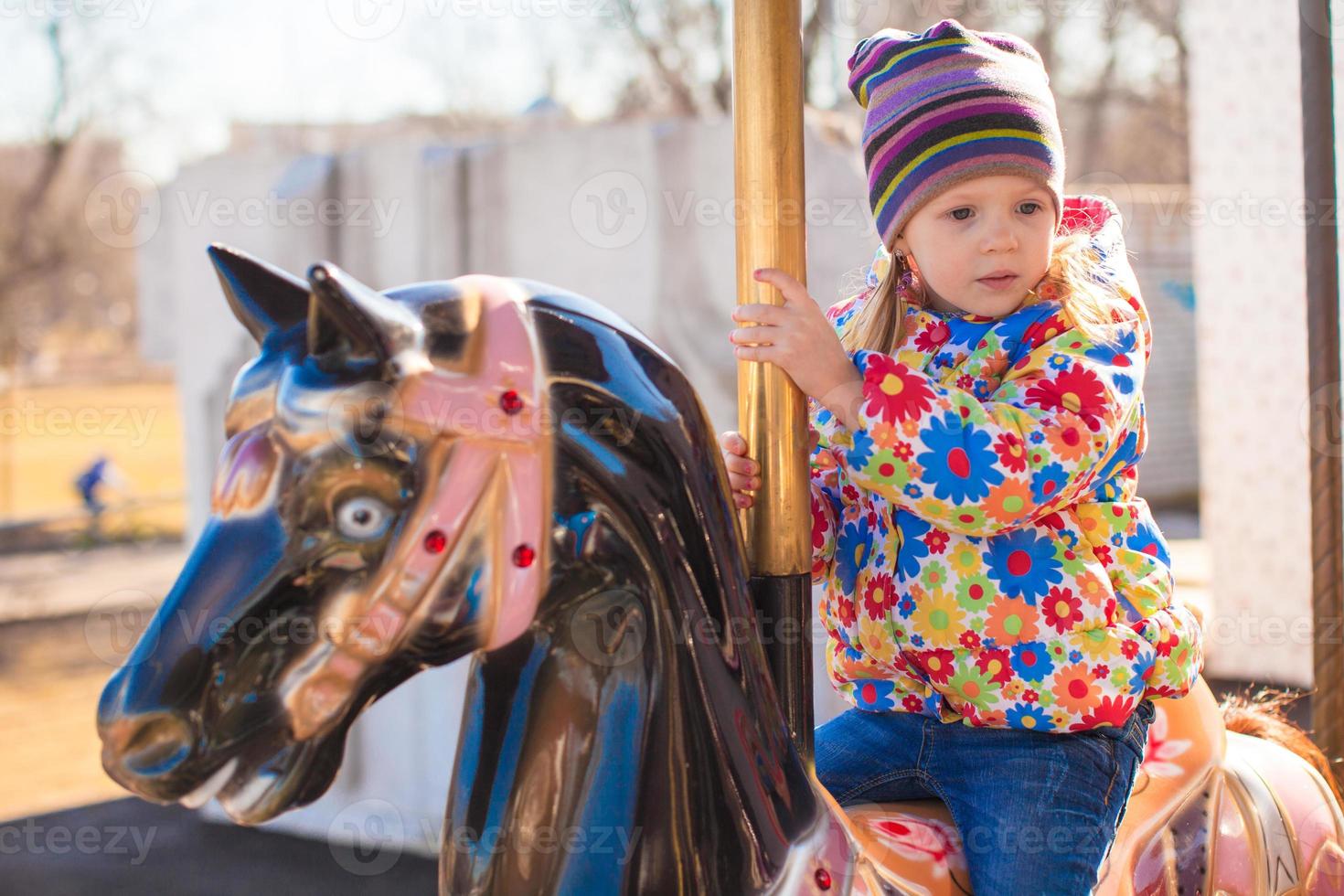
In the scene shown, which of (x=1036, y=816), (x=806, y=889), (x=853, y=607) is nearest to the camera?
(x=806, y=889)

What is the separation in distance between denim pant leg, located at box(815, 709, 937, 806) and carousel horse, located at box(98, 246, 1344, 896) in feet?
0.57

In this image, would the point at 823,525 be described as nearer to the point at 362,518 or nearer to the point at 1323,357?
the point at 362,518

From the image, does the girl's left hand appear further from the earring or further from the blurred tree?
the blurred tree

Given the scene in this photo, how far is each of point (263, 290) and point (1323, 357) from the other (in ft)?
5.98

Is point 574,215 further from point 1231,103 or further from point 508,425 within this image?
point 1231,103

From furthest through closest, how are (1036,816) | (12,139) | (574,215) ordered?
(12,139) < (574,215) < (1036,816)

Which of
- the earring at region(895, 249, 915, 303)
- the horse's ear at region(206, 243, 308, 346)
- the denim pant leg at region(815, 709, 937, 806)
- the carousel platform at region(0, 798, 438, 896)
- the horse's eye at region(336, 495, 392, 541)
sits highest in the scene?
the earring at region(895, 249, 915, 303)

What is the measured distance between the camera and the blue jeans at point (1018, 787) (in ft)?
3.97

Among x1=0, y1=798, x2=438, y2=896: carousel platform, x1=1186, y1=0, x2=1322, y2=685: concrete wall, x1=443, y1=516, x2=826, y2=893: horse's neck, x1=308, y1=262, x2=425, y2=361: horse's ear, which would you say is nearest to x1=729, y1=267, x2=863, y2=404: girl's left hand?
x1=443, y1=516, x2=826, y2=893: horse's neck

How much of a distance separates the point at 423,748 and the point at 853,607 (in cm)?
302

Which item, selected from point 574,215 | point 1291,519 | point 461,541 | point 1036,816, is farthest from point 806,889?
point 1291,519

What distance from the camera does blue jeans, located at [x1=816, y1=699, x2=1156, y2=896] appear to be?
1.21 metres

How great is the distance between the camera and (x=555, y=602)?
3.32 feet

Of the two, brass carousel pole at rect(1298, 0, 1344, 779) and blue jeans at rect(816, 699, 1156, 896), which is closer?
blue jeans at rect(816, 699, 1156, 896)
